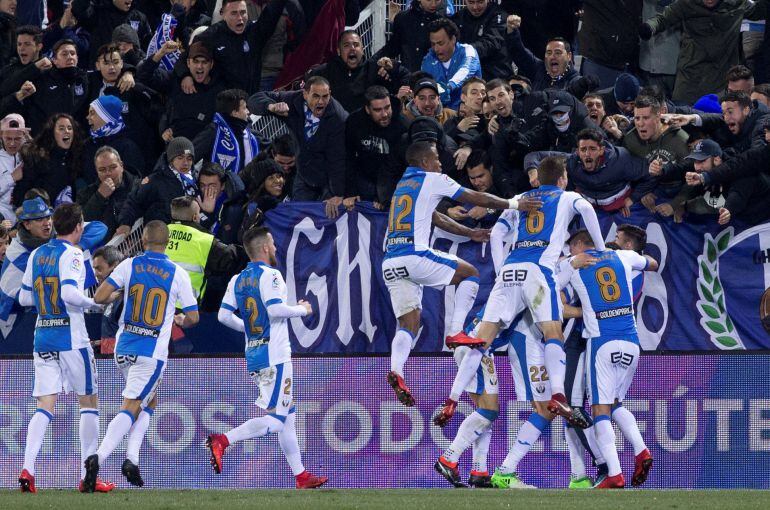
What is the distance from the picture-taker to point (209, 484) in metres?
13.0

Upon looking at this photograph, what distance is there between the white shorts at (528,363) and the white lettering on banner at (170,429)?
3.06m

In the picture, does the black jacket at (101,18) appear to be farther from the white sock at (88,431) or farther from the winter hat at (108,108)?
the white sock at (88,431)

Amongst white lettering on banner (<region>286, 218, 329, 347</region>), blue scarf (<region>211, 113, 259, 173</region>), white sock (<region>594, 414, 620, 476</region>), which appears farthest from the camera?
blue scarf (<region>211, 113, 259, 173</region>)

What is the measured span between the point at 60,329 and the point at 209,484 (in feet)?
6.91

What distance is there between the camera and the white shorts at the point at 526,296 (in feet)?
39.4

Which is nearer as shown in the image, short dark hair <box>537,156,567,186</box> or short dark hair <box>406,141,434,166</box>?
short dark hair <box>537,156,567,186</box>

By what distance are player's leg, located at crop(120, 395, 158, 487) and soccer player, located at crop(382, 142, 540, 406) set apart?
84.7 inches

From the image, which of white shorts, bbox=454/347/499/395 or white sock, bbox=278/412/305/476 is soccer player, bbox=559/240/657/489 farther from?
white sock, bbox=278/412/305/476

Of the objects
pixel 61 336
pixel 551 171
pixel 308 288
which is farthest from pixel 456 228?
pixel 61 336

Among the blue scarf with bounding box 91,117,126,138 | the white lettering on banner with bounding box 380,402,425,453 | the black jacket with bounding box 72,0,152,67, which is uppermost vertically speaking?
the black jacket with bounding box 72,0,152,67

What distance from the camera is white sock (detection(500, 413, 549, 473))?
1206 cm

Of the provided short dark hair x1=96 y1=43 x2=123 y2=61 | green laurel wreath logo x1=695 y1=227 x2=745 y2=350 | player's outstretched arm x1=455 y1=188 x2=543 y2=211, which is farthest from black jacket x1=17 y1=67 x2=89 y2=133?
green laurel wreath logo x1=695 y1=227 x2=745 y2=350

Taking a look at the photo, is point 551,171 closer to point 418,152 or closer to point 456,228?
point 456,228

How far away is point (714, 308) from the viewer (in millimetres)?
12914
